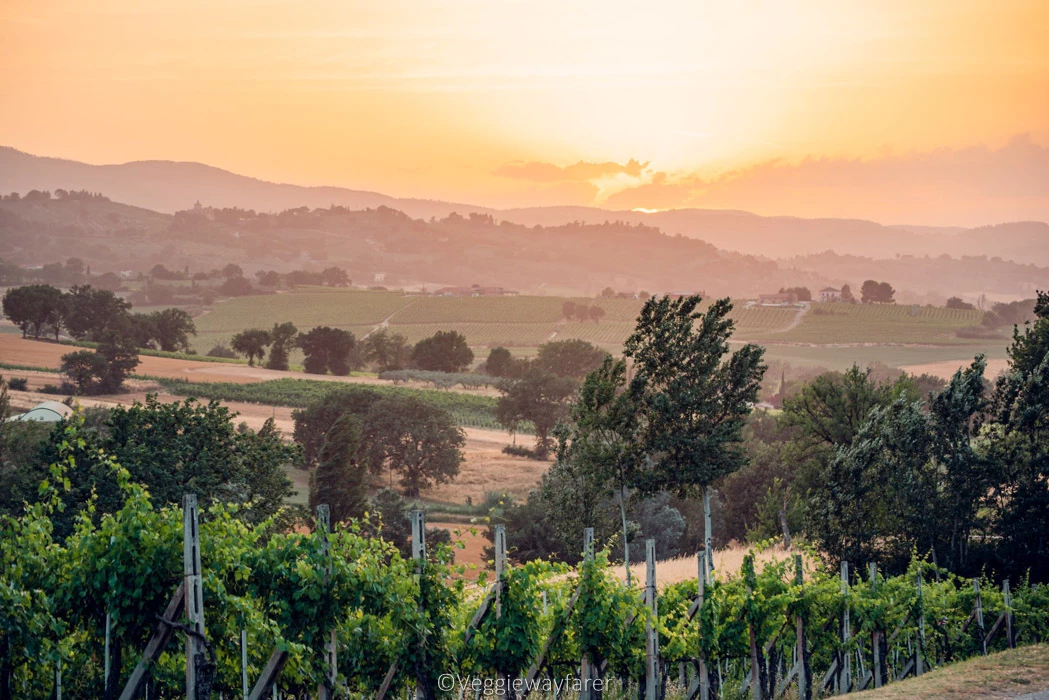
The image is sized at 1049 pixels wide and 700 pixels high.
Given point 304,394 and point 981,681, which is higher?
point 304,394

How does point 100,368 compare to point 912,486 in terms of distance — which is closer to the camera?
point 912,486

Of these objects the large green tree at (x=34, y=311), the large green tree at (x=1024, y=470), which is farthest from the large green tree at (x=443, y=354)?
the large green tree at (x=1024, y=470)

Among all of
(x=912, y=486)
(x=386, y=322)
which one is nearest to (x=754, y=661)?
(x=912, y=486)

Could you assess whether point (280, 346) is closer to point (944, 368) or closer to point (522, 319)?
point (522, 319)

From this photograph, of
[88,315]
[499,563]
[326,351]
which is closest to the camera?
[499,563]

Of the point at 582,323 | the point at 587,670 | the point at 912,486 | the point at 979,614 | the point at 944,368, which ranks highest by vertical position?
the point at 582,323

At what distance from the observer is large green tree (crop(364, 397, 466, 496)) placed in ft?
209

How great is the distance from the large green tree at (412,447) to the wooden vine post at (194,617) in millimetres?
53994

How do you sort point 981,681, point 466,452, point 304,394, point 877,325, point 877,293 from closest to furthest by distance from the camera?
point 981,681 < point 466,452 < point 304,394 < point 877,325 < point 877,293

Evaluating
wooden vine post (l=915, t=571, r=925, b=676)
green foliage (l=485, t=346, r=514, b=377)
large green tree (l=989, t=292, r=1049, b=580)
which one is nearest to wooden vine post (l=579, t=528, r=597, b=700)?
wooden vine post (l=915, t=571, r=925, b=676)

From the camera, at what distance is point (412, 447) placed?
6384 centimetres

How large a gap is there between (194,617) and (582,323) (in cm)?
16827

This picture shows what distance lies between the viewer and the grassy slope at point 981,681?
12570 millimetres

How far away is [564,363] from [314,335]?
28.2 m
